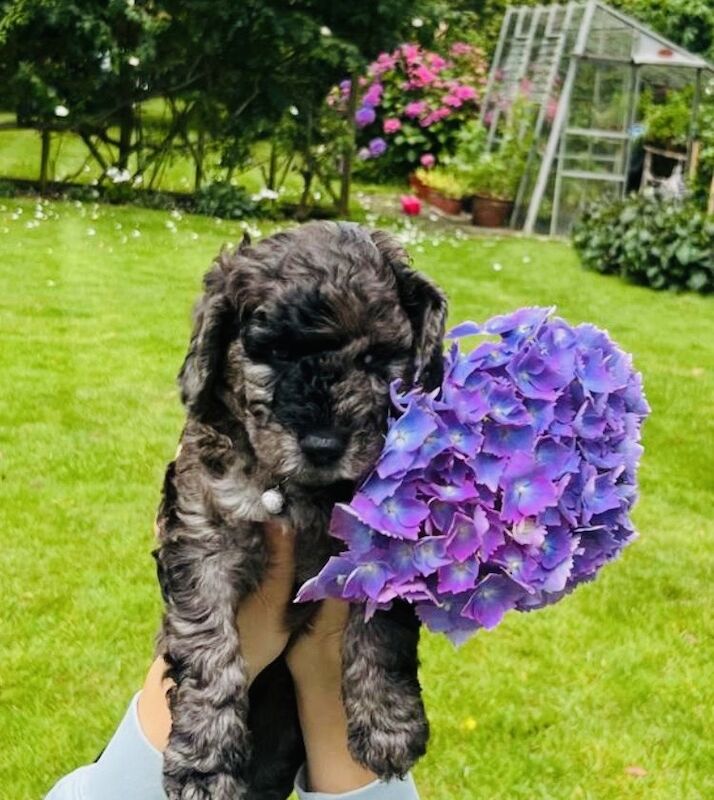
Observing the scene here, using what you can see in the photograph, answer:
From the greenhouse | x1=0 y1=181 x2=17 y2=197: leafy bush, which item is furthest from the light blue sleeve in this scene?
the greenhouse

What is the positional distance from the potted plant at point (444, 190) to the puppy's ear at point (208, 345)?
17.5 meters

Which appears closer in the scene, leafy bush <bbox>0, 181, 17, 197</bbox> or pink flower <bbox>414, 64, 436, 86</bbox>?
leafy bush <bbox>0, 181, 17, 197</bbox>

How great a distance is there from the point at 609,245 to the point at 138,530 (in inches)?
394

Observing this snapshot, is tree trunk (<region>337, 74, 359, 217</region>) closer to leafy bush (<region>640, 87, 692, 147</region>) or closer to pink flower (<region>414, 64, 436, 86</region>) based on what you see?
pink flower (<region>414, 64, 436, 86</region>)

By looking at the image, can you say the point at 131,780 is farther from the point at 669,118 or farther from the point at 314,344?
the point at 669,118

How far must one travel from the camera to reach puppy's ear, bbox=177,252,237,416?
2.77 metres

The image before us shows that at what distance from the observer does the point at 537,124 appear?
61.1 ft

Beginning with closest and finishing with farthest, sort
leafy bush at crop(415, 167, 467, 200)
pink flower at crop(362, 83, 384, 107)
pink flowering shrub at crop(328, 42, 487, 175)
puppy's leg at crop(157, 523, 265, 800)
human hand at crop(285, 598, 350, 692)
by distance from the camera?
puppy's leg at crop(157, 523, 265, 800)
human hand at crop(285, 598, 350, 692)
leafy bush at crop(415, 167, 467, 200)
pink flower at crop(362, 83, 384, 107)
pink flowering shrub at crop(328, 42, 487, 175)

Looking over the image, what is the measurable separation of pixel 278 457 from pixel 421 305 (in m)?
0.54

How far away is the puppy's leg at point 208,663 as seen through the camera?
8.95 feet

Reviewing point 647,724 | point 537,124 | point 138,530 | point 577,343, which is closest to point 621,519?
point 577,343

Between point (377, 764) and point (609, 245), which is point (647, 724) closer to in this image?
point (377, 764)

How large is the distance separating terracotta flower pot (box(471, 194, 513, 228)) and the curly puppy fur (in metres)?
16.2

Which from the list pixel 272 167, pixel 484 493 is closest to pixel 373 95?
pixel 272 167
